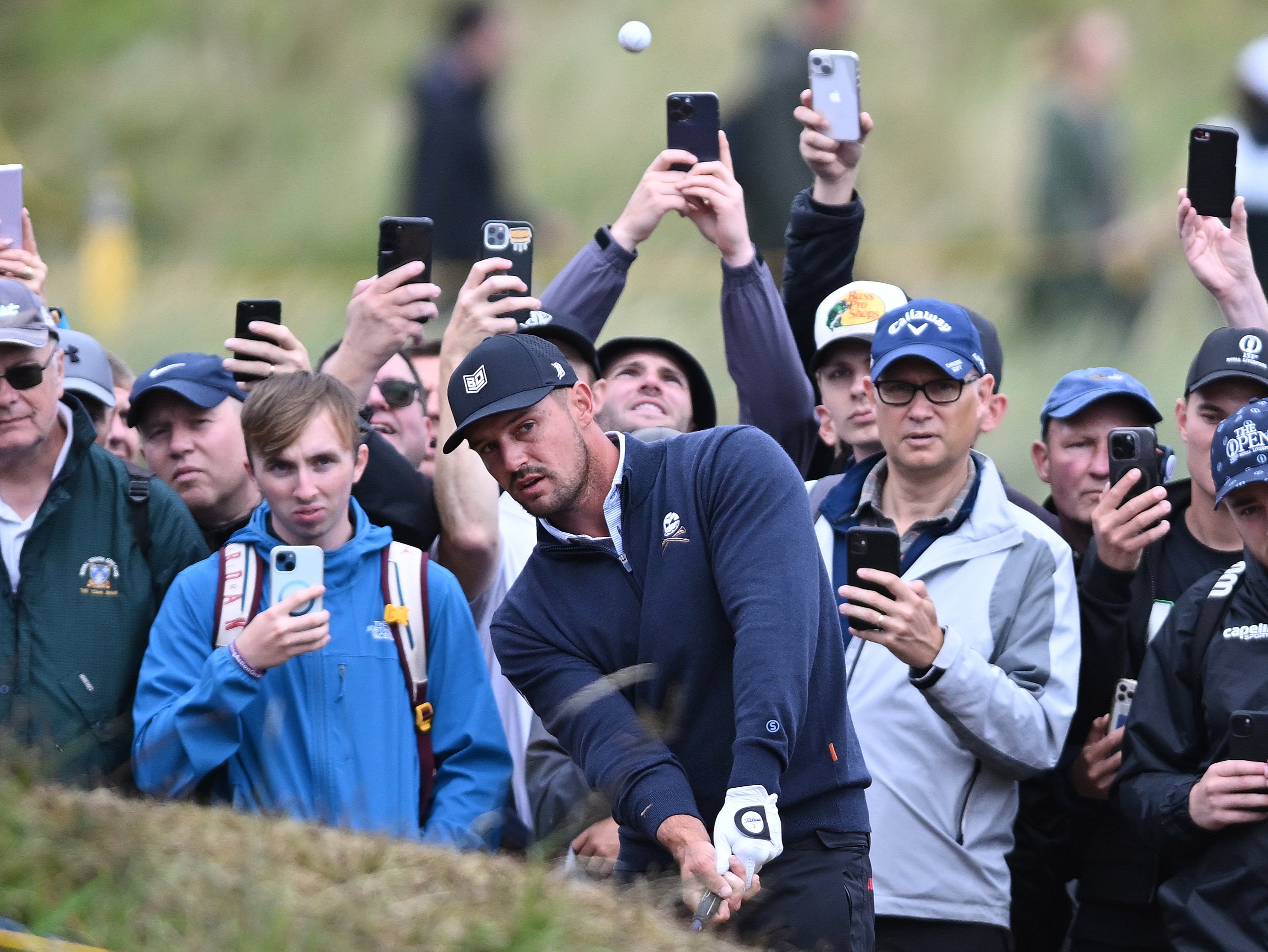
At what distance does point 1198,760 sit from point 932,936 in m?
0.88

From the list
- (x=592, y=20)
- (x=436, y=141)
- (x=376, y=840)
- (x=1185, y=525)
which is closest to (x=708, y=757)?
(x=376, y=840)

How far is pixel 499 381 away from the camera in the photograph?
13.7 ft

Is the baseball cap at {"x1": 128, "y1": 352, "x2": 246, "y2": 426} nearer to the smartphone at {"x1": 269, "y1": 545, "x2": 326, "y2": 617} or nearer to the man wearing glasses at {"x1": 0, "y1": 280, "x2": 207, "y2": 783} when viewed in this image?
the man wearing glasses at {"x1": 0, "y1": 280, "x2": 207, "y2": 783}

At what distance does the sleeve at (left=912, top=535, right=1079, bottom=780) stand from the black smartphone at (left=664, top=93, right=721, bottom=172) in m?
1.89

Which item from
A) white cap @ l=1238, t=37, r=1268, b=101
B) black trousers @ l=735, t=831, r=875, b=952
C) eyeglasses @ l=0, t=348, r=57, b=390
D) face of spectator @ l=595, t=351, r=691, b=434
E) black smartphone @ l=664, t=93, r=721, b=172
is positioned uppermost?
white cap @ l=1238, t=37, r=1268, b=101

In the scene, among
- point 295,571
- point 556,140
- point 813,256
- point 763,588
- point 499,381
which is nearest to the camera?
point 763,588

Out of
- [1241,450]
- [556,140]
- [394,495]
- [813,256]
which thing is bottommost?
[394,495]

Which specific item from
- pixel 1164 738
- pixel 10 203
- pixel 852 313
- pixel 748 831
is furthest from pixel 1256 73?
pixel 748 831

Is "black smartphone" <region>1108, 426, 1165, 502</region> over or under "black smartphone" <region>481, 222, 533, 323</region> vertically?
under

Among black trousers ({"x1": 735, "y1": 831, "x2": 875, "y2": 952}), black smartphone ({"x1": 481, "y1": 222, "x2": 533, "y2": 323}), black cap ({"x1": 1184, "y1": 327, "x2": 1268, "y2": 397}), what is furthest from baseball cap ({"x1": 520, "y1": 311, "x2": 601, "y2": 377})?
black trousers ({"x1": 735, "y1": 831, "x2": 875, "y2": 952})

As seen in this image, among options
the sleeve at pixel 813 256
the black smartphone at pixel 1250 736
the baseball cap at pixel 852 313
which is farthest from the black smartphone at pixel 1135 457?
the sleeve at pixel 813 256

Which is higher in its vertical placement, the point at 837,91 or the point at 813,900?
the point at 837,91

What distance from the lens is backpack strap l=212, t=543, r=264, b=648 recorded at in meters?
4.79

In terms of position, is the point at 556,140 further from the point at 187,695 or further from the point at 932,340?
the point at 187,695
